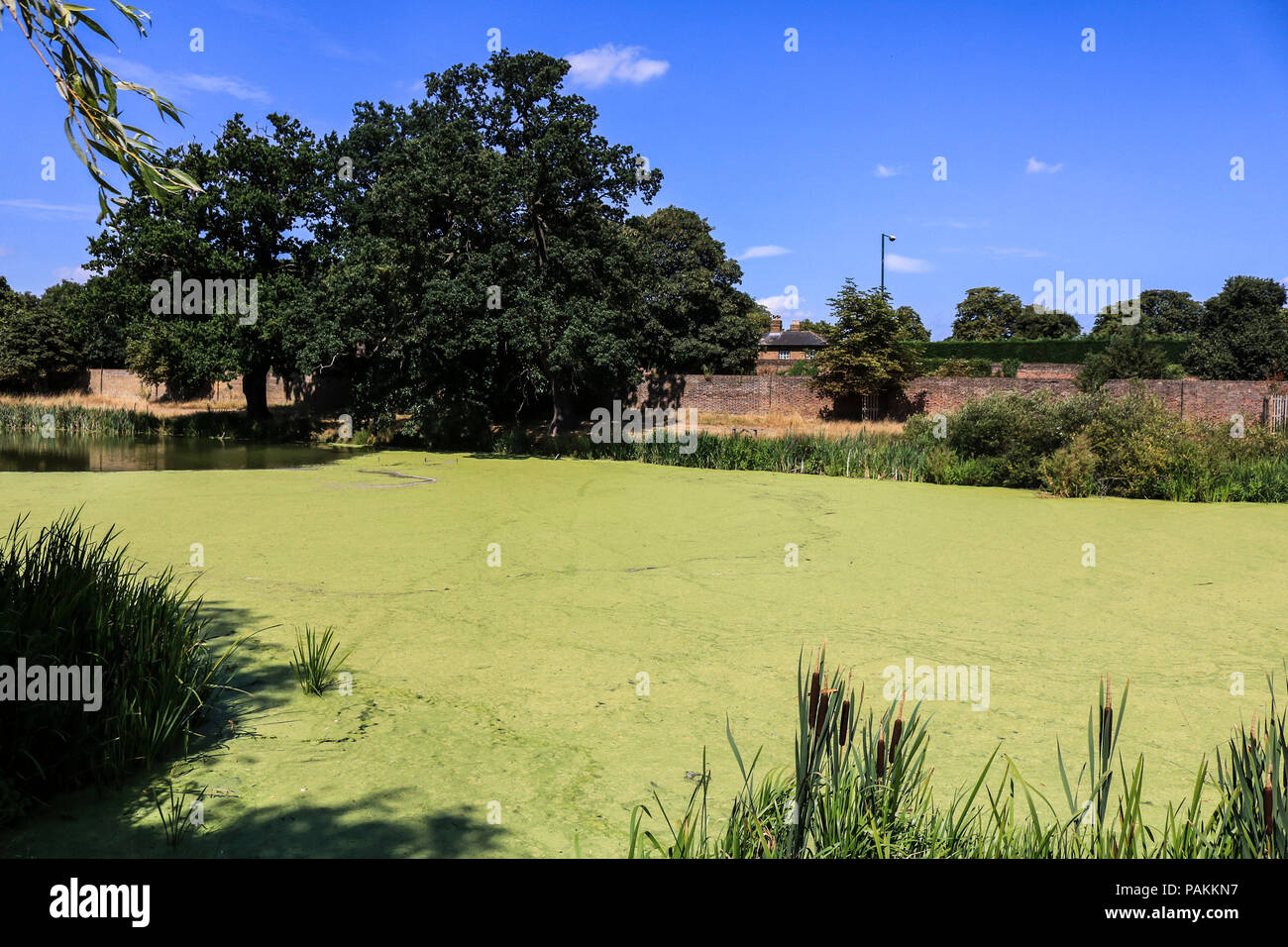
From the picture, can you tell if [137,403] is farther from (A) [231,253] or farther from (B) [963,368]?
(B) [963,368]

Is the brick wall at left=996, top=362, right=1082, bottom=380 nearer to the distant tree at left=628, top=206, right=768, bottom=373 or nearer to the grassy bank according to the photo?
the distant tree at left=628, top=206, right=768, bottom=373

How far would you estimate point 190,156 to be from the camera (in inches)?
843

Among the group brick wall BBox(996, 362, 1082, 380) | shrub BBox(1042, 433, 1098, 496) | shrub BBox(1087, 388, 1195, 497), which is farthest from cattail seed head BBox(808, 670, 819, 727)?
brick wall BBox(996, 362, 1082, 380)

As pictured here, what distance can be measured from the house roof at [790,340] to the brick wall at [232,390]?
2568 cm

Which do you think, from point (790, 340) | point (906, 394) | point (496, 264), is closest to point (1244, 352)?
point (906, 394)

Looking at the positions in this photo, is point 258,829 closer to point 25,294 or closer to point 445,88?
point 445,88

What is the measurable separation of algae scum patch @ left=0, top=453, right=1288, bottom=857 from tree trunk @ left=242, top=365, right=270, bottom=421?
45.9 feet

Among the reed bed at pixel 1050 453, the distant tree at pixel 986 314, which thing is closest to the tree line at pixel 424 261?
the reed bed at pixel 1050 453

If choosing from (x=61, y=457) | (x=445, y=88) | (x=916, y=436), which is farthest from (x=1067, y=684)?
(x=445, y=88)

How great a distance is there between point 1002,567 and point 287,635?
5.59 metres

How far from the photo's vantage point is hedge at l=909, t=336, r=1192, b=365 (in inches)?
1207

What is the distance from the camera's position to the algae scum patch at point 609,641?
122 inches

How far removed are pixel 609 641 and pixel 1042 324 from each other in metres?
55.7

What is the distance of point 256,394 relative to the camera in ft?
81.2
